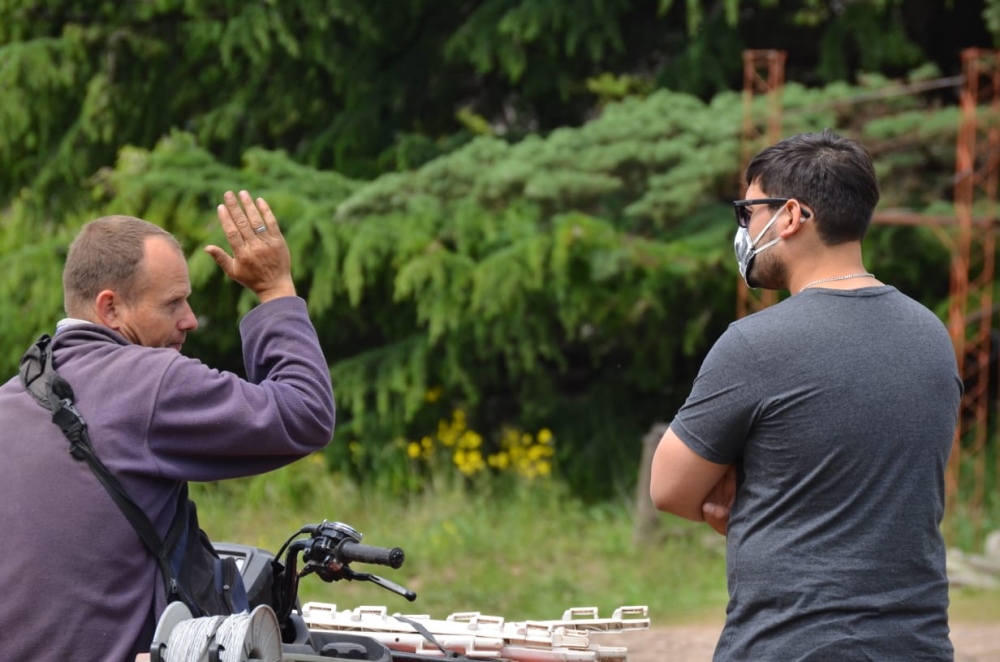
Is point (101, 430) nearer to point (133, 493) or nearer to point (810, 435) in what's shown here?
point (133, 493)

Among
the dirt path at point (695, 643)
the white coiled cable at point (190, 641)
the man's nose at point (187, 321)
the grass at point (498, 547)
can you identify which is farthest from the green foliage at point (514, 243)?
the white coiled cable at point (190, 641)

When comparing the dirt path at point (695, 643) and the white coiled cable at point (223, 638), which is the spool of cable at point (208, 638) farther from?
the dirt path at point (695, 643)

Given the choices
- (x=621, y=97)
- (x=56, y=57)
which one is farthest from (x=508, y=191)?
(x=56, y=57)

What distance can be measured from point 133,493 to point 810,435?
52.5 inches

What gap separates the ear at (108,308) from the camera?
9.20 feet

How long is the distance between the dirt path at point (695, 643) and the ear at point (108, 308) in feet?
14.4

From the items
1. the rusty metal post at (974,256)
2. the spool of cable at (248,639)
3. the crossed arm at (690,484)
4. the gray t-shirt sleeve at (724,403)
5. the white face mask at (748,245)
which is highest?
the white face mask at (748,245)

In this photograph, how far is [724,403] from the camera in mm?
2578

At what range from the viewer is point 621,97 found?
1108 cm

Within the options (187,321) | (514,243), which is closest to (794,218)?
(187,321)

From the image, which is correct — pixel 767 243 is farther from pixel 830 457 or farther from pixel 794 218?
pixel 830 457

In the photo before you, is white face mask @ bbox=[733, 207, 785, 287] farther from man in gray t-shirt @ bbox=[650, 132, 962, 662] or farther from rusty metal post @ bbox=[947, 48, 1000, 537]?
rusty metal post @ bbox=[947, 48, 1000, 537]

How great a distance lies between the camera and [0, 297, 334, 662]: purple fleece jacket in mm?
2611

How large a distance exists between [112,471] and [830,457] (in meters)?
1.40
